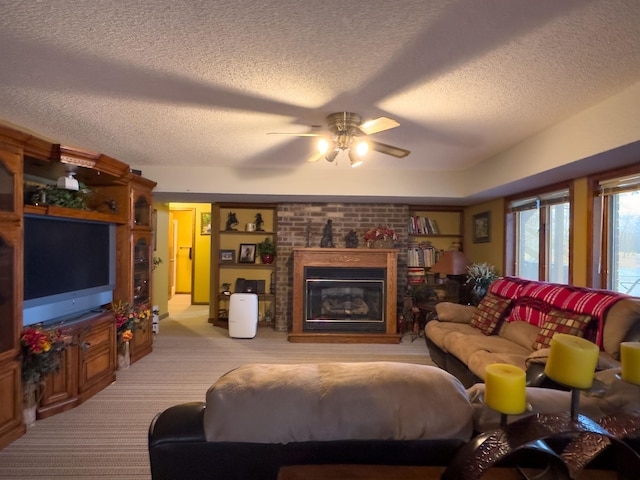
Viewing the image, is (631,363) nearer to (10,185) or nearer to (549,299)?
(549,299)

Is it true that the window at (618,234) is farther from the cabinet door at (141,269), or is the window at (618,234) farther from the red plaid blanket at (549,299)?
the cabinet door at (141,269)

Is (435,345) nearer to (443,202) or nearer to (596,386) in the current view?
(443,202)

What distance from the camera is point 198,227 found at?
25.1ft

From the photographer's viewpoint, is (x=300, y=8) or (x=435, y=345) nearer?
(x=300, y=8)

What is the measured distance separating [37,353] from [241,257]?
10.8ft

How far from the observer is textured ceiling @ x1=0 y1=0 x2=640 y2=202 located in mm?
1464

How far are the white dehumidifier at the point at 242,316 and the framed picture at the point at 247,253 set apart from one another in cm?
82

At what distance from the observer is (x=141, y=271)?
399 centimetres

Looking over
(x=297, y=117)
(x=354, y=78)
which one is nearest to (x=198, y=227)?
(x=297, y=117)

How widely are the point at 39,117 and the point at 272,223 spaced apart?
10.6 feet

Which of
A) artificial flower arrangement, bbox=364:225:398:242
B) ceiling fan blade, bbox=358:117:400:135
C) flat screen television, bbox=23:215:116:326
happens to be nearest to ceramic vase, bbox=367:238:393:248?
artificial flower arrangement, bbox=364:225:398:242

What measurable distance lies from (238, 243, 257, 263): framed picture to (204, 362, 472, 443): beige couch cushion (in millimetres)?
4570

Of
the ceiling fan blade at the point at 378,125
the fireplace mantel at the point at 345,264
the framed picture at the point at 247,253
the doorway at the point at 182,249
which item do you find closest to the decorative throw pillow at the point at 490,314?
the fireplace mantel at the point at 345,264

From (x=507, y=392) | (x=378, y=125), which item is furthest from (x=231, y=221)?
(x=507, y=392)
